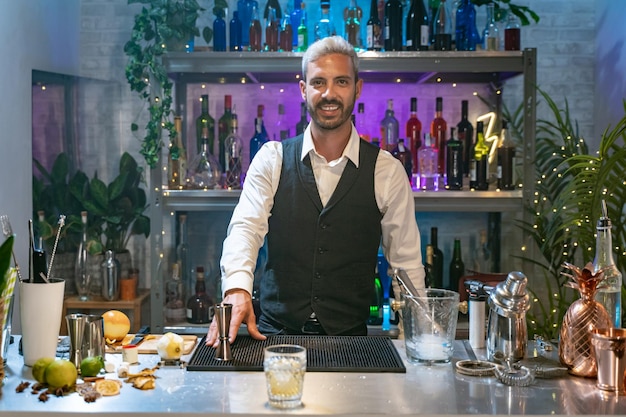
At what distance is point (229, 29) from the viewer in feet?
12.7

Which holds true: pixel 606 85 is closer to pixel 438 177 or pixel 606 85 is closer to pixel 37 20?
pixel 438 177

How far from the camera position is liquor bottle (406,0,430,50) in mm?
3607

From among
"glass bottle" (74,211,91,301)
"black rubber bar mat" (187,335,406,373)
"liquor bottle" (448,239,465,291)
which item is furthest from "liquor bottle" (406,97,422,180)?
"black rubber bar mat" (187,335,406,373)

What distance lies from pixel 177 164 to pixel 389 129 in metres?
1.01

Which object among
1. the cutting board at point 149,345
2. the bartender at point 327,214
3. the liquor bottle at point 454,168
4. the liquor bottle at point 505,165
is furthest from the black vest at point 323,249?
the liquor bottle at point 505,165

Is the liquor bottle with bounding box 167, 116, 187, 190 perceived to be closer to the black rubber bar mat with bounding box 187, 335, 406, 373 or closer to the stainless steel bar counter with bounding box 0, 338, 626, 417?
the black rubber bar mat with bounding box 187, 335, 406, 373

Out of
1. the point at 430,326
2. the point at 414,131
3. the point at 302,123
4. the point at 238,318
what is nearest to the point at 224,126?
the point at 302,123

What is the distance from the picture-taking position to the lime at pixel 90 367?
6.01 ft

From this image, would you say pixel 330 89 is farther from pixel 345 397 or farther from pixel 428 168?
pixel 345 397

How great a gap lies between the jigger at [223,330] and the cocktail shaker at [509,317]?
2.10 feet

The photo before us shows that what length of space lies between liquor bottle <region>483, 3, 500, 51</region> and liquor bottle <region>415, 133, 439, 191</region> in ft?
1.58

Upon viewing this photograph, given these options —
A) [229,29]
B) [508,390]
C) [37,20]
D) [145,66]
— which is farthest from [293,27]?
[508,390]

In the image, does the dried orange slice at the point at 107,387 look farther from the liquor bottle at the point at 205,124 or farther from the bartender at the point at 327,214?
the liquor bottle at the point at 205,124

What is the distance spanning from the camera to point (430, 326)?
196 centimetres
